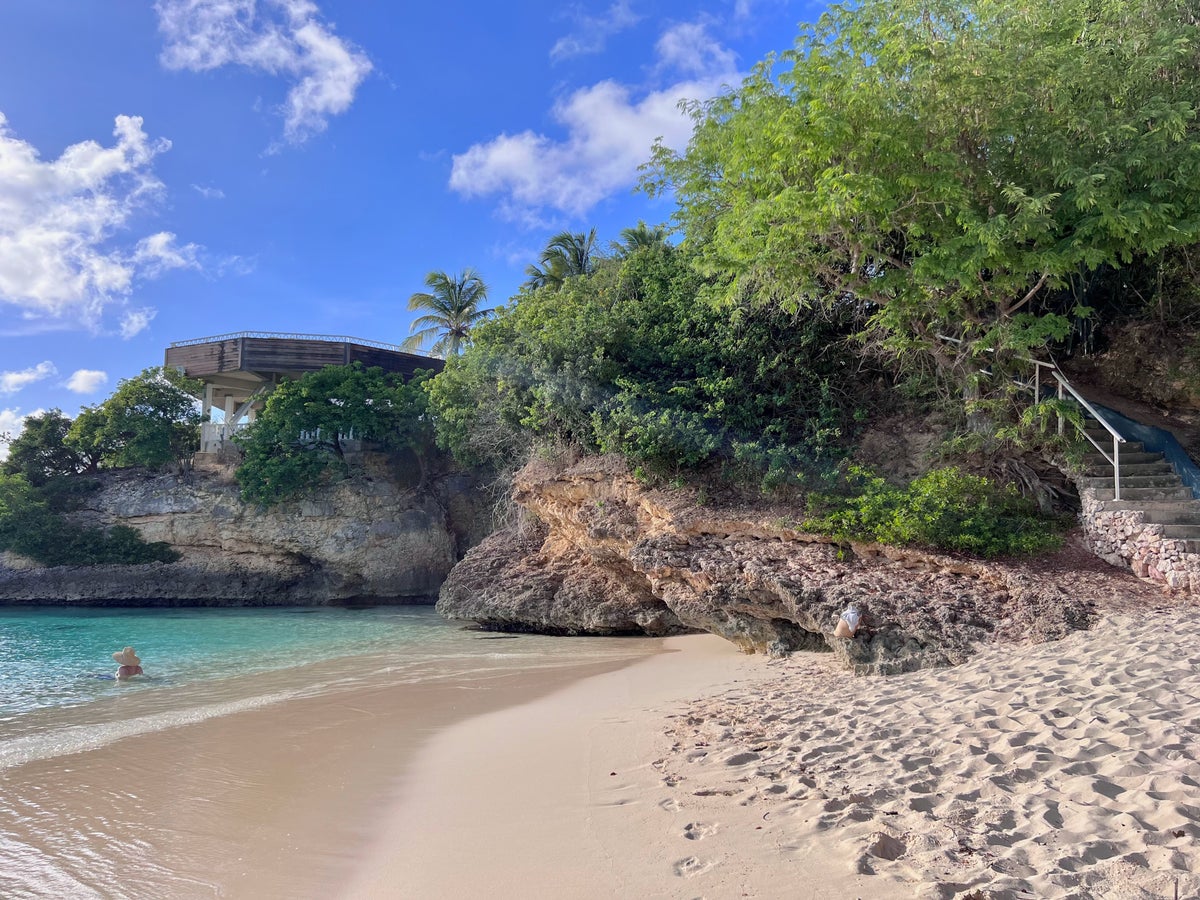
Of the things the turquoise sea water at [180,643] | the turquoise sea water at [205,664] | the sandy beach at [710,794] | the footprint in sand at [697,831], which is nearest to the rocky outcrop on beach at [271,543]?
the turquoise sea water at [180,643]

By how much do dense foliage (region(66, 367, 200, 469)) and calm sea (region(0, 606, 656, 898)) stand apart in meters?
7.91

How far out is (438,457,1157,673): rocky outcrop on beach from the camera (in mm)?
7809

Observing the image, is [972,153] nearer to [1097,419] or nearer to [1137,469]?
[1097,419]

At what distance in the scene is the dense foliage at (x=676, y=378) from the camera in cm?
1206

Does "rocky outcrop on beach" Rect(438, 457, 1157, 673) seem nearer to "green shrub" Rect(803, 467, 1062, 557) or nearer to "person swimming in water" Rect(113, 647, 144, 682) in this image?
"green shrub" Rect(803, 467, 1062, 557)

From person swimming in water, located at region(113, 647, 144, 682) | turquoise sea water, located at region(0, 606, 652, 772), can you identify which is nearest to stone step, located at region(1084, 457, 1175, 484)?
turquoise sea water, located at region(0, 606, 652, 772)

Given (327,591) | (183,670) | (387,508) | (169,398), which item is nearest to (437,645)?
(183,670)

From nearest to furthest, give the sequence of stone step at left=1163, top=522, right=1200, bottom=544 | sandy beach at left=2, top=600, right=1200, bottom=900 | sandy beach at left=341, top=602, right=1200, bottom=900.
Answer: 1. sandy beach at left=341, top=602, right=1200, bottom=900
2. sandy beach at left=2, top=600, right=1200, bottom=900
3. stone step at left=1163, top=522, right=1200, bottom=544

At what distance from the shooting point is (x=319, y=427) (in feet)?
84.8

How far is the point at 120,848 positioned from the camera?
172 inches

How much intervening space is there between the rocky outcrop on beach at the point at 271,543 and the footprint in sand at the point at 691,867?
78.4 ft

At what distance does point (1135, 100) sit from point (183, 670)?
17026mm

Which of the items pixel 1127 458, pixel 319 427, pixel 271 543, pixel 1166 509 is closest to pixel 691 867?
pixel 1166 509

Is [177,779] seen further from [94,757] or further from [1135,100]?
[1135,100]
